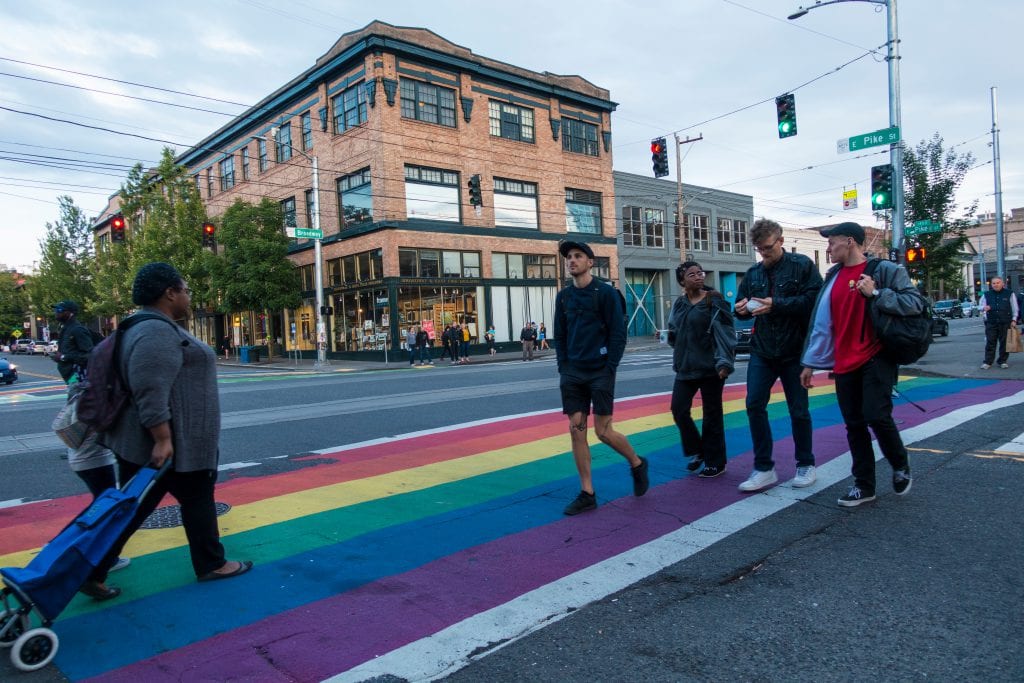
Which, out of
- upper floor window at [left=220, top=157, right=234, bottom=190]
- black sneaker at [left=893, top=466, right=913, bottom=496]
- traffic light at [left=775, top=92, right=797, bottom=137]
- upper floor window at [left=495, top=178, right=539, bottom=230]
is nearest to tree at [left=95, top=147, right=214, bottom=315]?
upper floor window at [left=220, top=157, right=234, bottom=190]

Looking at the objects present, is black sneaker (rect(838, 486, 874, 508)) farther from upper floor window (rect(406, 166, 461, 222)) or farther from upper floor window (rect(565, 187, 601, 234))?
upper floor window (rect(565, 187, 601, 234))

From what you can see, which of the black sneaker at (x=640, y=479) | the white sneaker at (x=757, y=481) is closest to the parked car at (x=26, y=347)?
the black sneaker at (x=640, y=479)

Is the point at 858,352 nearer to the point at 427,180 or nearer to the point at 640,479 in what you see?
the point at 640,479

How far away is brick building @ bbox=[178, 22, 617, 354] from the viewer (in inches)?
1198

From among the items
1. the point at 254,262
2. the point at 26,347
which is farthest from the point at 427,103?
the point at 26,347

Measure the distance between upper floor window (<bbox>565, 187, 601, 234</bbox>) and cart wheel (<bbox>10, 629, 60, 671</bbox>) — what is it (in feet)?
116

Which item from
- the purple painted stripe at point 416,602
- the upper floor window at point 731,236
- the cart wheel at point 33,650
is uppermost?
the upper floor window at point 731,236

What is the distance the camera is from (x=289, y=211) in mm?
36375

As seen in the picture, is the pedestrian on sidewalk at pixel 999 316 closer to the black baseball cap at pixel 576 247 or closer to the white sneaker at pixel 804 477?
the white sneaker at pixel 804 477

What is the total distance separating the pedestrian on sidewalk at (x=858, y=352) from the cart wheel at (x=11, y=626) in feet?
15.4

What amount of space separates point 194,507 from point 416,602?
133 cm

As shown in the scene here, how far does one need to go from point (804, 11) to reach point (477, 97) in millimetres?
19945

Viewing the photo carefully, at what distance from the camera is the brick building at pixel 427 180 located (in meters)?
30.4

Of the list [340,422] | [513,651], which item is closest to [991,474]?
[513,651]
